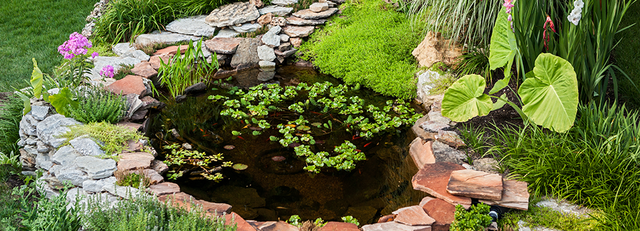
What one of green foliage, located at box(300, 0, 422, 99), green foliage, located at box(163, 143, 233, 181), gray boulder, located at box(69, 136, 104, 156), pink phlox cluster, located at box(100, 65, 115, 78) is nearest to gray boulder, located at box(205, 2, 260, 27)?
green foliage, located at box(300, 0, 422, 99)

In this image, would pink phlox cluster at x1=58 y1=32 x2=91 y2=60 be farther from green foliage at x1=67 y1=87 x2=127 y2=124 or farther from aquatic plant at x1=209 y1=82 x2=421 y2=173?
aquatic plant at x1=209 y1=82 x2=421 y2=173

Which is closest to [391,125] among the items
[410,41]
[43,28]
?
[410,41]

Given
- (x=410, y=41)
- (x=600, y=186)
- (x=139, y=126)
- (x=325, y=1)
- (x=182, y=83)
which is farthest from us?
(x=325, y=1)

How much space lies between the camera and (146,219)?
2586mm

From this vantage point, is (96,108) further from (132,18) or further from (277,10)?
(277,10)

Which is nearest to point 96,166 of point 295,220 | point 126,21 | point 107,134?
point 107,134

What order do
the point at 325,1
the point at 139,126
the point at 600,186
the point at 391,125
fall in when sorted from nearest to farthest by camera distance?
the point at 600,186, the point at 139,126, the point at 391,125, the point at 325,1

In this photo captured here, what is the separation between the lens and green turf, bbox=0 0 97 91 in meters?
6.04

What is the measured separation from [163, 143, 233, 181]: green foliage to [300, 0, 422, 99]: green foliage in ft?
8.14

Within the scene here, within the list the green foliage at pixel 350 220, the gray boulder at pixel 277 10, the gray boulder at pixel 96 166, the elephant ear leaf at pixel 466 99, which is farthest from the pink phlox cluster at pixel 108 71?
the elephant ear leaf at pixel 466 99

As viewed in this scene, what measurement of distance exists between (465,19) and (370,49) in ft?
5.08

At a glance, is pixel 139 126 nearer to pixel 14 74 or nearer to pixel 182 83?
pixel 182 83

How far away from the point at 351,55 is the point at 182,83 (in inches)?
92.7

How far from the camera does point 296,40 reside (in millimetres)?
7086
